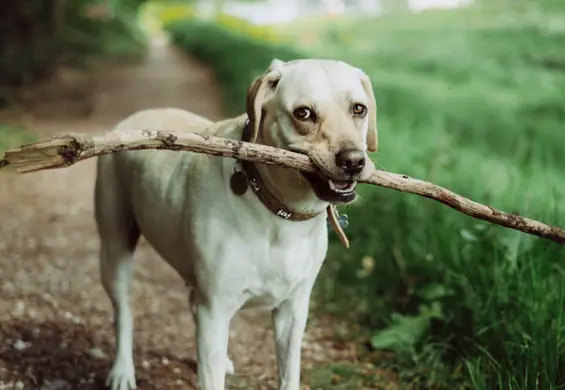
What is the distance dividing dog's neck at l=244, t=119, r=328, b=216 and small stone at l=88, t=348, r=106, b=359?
1.77m

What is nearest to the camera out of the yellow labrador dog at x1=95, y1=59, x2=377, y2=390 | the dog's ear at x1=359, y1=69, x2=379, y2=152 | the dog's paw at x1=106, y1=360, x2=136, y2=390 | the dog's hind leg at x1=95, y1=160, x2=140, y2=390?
the yellow labrador dog at x1=95, y1=59, x2=377, y2=390

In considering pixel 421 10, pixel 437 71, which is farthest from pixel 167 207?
pixel 421 10

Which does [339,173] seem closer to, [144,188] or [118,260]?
[144,188]

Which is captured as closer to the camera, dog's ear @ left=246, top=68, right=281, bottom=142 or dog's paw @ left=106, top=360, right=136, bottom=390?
dog's ear @ left=246, top=68, right=281, bottom=142

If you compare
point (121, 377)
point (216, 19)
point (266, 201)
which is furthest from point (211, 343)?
point (216, 19)

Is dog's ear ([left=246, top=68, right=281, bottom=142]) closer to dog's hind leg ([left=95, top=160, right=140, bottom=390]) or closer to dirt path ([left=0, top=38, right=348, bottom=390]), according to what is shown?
dog's hind leg ([left=95, top=160, right=140, bottom=390])

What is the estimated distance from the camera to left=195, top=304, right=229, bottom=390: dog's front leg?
2.89 metres

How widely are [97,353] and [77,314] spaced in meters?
0.63

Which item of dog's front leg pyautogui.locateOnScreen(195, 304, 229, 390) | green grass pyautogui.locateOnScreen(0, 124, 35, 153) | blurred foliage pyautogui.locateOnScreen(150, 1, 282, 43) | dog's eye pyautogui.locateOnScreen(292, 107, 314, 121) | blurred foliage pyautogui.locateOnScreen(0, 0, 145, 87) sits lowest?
dog's front leg pyautogui.locateOnScreen(195, 304, 229, 390)

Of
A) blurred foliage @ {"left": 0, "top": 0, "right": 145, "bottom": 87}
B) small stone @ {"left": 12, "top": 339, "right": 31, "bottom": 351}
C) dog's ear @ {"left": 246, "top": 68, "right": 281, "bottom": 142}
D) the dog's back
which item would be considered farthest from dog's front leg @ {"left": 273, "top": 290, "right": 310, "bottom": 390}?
blurred foliage @ {"left": 0, "top": 0, "right": 145, "bottom": 87}

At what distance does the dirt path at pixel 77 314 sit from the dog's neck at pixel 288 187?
1.44 meters

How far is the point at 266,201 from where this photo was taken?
2795mm

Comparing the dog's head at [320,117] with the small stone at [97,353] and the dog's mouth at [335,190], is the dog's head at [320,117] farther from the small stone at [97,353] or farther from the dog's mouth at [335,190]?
the small stone at [97,353]

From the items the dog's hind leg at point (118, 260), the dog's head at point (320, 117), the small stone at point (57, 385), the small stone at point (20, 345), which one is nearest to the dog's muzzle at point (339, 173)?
the dog's head at point (320, 117)
